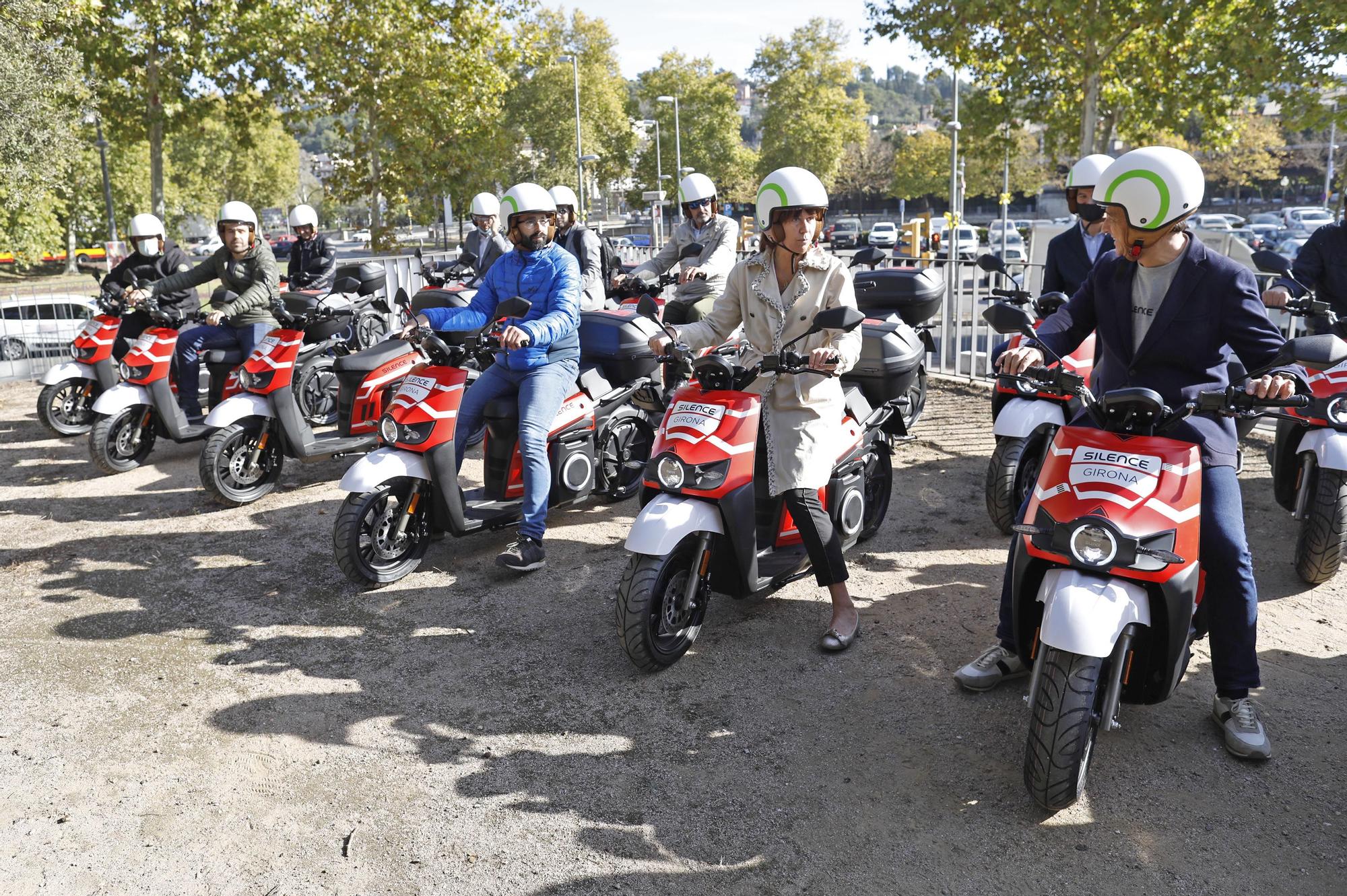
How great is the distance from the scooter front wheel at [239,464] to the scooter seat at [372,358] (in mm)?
737

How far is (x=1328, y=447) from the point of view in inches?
190

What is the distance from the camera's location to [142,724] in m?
4.11

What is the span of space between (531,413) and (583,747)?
2157 millimetres

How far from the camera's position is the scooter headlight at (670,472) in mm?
4277

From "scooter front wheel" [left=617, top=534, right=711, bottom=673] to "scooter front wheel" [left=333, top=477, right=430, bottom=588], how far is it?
169 centimetres

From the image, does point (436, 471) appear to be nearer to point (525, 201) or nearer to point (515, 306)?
point (515, 306)

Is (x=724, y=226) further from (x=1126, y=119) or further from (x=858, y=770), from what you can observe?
(x=1126, y=119)

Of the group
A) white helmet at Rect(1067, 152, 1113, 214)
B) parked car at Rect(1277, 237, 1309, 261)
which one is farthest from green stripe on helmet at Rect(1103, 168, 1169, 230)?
parked car at Rect(1277, 237, 1309, 261)

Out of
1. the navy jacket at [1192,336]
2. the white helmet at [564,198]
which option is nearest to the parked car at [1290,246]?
the white helmet at [564,198]

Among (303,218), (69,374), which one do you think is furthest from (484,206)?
(69,374)

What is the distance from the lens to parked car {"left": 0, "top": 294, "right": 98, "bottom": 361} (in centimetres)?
1322

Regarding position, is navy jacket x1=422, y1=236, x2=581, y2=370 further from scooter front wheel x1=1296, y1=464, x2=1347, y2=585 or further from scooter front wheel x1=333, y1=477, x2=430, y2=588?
scooter front wheel x1=1296, y1=464, x2=1347, y2=585

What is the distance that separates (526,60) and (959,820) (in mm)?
23508

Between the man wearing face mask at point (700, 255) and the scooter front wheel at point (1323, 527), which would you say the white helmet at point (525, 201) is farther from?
the scooter front wheel at point (1323, 527)
